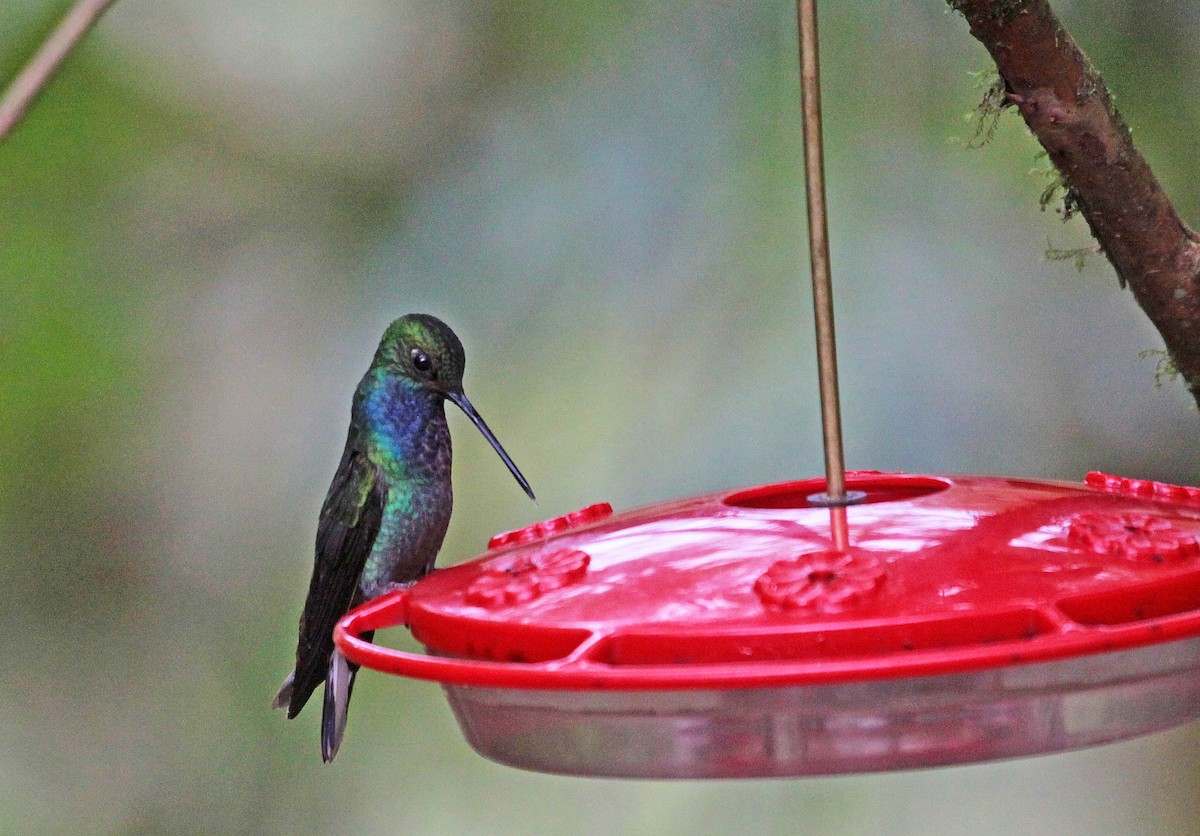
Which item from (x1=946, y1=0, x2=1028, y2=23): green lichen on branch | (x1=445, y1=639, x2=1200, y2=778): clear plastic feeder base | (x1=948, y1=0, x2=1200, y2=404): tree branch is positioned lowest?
(x1=445, y1=639, x2=1200, y2=778): clear plastic feeder base

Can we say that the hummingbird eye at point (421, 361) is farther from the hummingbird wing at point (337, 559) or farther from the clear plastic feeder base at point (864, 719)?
the clear plastic feeder base at point (864, 719)

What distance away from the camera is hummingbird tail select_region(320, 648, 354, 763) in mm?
2211

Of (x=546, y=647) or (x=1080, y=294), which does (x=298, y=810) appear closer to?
(x=1080, y=294)

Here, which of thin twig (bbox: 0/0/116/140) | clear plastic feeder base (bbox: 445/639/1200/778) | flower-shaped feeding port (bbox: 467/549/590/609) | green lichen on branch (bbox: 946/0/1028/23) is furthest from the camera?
green lichen on branch (bbox: 946/0/1028/23)

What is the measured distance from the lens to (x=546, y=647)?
3.36 ft

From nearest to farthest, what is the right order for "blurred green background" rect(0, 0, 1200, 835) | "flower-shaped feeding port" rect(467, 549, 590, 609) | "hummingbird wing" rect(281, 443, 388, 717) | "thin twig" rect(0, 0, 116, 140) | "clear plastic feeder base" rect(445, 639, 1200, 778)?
"thin twig" rect(0, 0, 116, 140), "clear plastic feeder base" rect(445, 639, 1200, 778), "flower-shaped feeding port" rect(467, 549, 590, 609), "hummingbird wing" rect(281, 443, 388, 717), "blurred green background" rect(0, 0, 1200, 835)

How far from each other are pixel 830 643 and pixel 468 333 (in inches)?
87.6

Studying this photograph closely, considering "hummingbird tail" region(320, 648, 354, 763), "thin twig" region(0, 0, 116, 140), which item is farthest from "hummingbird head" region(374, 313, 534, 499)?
"thin twig" region(0, 0, 116, 140)

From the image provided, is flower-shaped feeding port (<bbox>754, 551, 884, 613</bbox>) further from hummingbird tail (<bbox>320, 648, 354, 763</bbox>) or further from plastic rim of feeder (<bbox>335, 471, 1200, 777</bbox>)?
hummingbird tail (<bbox>320, 648, 354, 763</bbox>)

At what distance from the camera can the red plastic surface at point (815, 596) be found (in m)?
0.90

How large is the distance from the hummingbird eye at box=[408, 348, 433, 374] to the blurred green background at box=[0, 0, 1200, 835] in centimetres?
74

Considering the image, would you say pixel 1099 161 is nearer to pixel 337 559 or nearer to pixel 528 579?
pixel 528 579

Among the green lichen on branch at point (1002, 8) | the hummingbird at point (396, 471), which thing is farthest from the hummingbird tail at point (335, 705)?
the green lichen on branch at point (1002, 8)

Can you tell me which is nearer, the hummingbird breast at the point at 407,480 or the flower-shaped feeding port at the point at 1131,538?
the flower-shaped feeding port at the point at 1131,538
